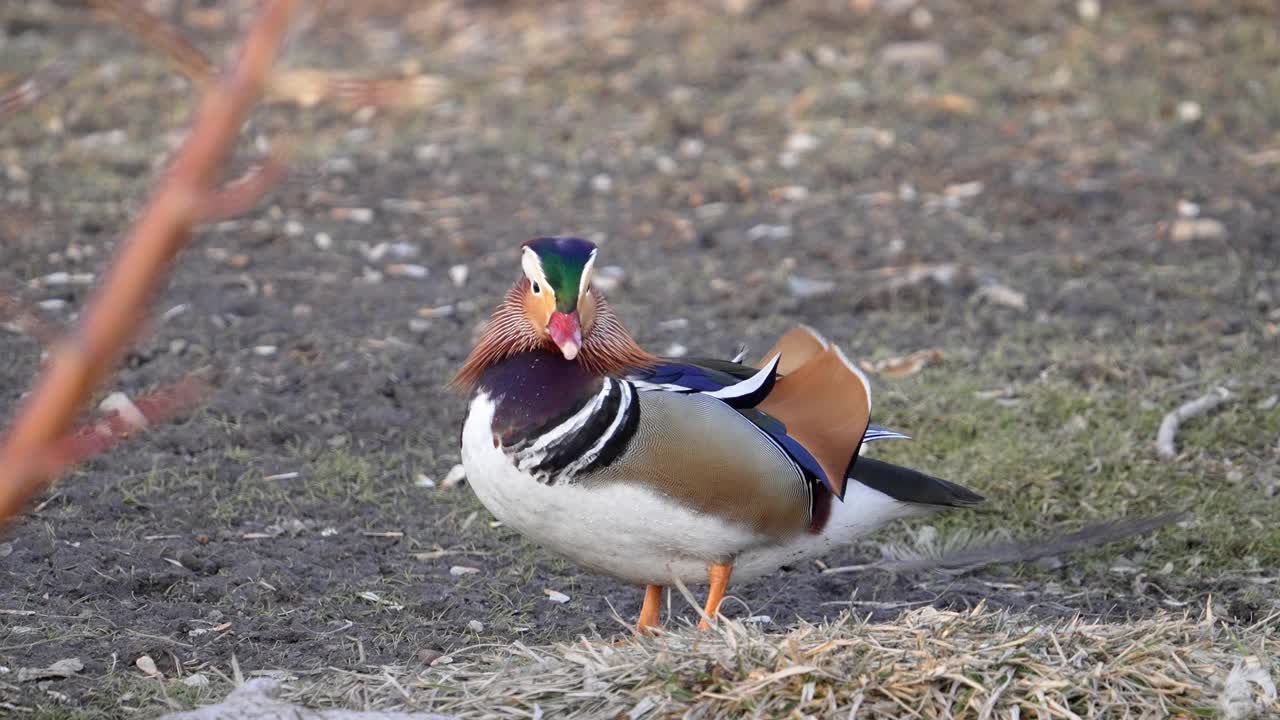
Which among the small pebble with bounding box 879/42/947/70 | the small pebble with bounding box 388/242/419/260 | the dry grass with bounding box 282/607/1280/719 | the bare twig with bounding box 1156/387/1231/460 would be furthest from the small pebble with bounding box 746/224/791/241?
the dry grass with bounding box 282/607/1280/719

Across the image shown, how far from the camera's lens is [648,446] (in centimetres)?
311

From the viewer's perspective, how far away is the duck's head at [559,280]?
3150mm

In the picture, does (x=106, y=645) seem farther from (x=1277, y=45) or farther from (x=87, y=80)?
(x=1277, y=45)

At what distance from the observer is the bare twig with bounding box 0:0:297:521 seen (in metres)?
1.18

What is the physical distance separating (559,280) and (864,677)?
3.45 feet

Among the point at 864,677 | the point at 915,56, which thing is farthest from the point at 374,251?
the point at 864,677

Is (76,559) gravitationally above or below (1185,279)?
above

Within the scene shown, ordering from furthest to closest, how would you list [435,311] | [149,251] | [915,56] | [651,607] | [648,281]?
[915,56] → [648,281] → [435,311] → [651,607] → [149,251]

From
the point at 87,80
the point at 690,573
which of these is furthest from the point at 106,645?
the point at 87,80

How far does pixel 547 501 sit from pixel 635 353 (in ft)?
1.48

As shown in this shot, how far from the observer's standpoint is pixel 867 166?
7.58 metres

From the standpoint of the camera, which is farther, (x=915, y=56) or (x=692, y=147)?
(x=915, y=56)

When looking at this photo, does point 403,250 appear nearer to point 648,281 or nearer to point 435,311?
point 435,311

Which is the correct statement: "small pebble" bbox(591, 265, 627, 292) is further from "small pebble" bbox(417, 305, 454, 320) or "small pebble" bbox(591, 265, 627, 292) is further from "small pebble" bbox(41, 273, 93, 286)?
"small pebble" bbox(41, 273, 93, 286)
